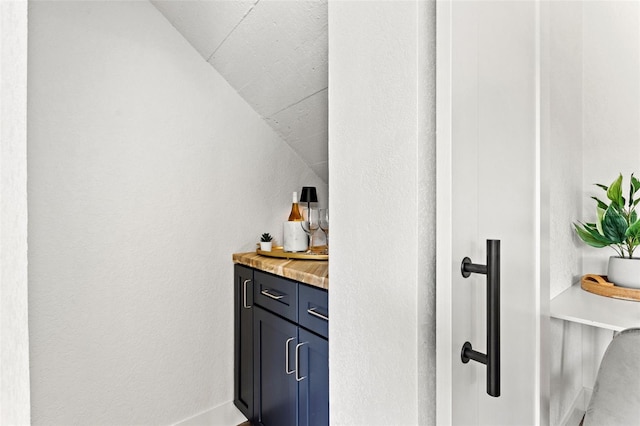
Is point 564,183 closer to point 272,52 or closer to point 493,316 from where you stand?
Result: point 493,316

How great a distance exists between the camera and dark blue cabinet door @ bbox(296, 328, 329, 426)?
128cm

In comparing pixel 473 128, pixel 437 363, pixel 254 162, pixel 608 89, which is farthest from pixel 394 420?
pixel 608 89

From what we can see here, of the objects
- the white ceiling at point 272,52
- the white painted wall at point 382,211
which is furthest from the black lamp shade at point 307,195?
the white painted wall at point 382,211

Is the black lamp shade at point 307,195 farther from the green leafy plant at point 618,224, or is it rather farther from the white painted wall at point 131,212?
the green leafy plant at point 618,224

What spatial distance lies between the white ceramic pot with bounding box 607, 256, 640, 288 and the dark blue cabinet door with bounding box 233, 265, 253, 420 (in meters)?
1.50

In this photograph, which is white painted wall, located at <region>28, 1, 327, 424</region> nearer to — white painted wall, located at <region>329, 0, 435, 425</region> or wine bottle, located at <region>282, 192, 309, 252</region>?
wine bottle, located at <region>282, 192, 309, 252</region>

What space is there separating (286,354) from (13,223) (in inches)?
55.8

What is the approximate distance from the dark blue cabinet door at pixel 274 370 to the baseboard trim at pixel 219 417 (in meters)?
0.23

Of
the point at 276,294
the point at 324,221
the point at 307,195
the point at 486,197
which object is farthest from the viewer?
the point at 307,195

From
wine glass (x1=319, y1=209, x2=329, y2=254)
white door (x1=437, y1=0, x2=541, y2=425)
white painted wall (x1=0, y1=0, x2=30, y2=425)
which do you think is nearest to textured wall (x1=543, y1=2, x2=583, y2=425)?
white door (x1=437, y1=0, x2=541, y2=425)

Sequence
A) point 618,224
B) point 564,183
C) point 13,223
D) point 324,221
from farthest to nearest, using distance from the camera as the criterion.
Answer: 1. point 324,221
2. point 564,183
3. point 618,224
4. point 13,223

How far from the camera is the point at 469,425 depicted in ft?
2.40

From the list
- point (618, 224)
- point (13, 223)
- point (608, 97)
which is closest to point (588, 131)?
point (608, 97)

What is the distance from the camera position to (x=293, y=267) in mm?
1480
